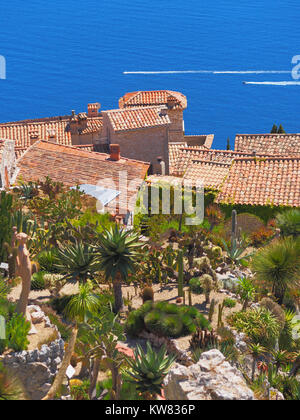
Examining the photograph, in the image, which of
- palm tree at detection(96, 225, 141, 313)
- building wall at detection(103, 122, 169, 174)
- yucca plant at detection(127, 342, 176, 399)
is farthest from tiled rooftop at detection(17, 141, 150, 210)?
yucca plant at detection(127, 342, 176, 399)

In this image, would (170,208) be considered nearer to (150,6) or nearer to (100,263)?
(100,263)

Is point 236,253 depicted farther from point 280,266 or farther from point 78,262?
point 78,262

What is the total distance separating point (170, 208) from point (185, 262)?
7.20 m

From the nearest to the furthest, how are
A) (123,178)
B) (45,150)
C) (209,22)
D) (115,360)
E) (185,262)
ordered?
(115,360) < (185,262) < (123,178) < (45,150) < (209,22)

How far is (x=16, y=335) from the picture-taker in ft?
49.3

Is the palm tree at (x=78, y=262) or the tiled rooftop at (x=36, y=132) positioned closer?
the palm tree at (x=78, y=262)

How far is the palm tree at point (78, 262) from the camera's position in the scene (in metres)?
→ 19.3

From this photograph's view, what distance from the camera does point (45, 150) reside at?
3522 centimetres

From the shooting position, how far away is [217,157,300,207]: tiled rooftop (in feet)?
101

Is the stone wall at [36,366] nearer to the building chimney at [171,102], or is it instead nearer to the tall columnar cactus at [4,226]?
the tall columnar cactus at [4,226]

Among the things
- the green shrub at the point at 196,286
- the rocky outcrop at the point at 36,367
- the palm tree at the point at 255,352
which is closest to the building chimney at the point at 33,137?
the green shrub at the point at 196,286

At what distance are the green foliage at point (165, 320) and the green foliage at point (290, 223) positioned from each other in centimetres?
890

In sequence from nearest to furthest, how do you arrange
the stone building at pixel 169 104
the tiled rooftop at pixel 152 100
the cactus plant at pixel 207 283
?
the cactus plant at pixel 207 283 → the stone building at pixel 169 104 → the tiled rooftop at pixel 152 100
